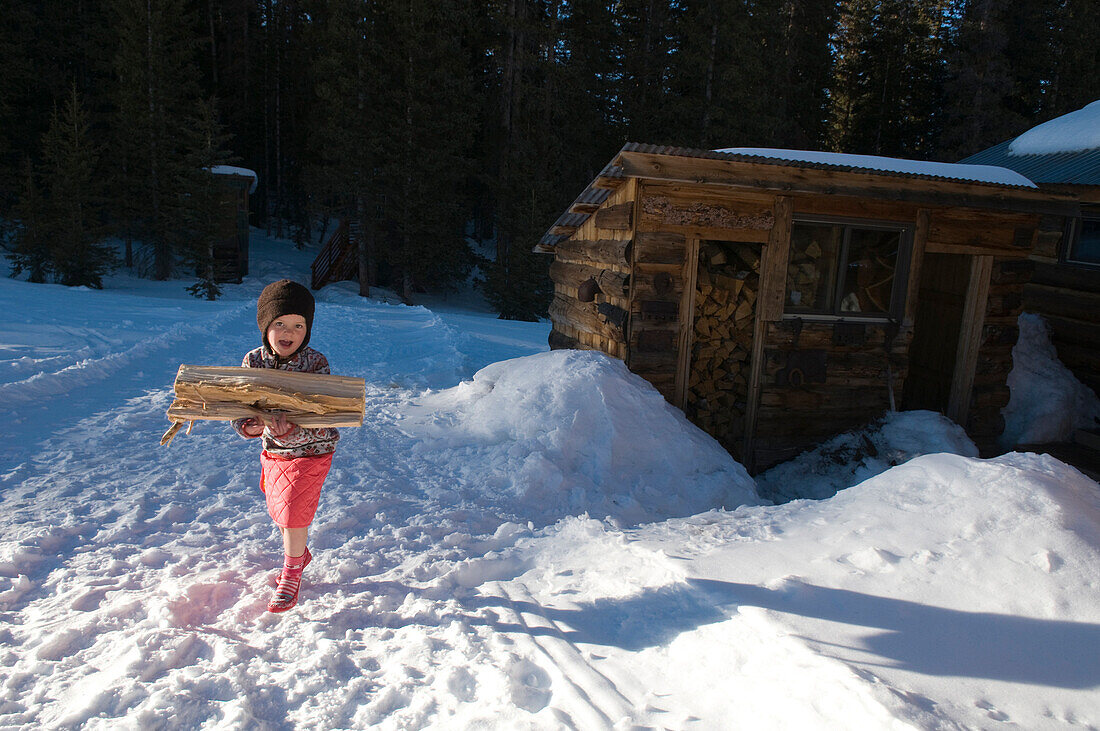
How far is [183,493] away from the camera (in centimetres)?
507

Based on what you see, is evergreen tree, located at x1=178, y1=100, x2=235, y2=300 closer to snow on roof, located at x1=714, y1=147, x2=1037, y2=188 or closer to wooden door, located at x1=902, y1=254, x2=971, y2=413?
snow on roof, located at x1=714, y1=147, x2=1037, y2=188

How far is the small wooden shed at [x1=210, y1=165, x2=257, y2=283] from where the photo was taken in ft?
72.7

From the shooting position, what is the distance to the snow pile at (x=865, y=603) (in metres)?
2.48

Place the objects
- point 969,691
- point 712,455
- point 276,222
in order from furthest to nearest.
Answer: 1. point 276,222
2. point 712,455
3. point 969,691

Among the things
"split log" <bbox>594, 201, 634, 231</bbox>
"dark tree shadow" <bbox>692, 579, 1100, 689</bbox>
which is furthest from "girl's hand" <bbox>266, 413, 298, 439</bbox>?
"split log" <bbox>594, 201, 634, 231</bbox>

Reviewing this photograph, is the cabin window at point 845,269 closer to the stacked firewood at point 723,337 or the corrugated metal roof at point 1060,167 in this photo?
the stacked firewood at point 723,337

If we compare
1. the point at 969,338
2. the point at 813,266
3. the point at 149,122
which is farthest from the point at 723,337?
the point at 149,122

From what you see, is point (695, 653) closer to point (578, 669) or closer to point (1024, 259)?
point (578, 669)

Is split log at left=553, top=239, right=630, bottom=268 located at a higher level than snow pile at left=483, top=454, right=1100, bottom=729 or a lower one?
higher

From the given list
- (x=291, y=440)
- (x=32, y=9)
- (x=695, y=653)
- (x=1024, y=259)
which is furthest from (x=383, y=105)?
(x=695, y=653)

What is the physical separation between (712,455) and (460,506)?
9.23ft

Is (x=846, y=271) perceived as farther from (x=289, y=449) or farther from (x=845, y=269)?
(x=289, y=449)

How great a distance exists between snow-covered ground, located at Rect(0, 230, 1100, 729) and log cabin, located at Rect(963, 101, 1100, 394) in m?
7.84

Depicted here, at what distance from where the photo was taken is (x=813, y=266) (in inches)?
315
